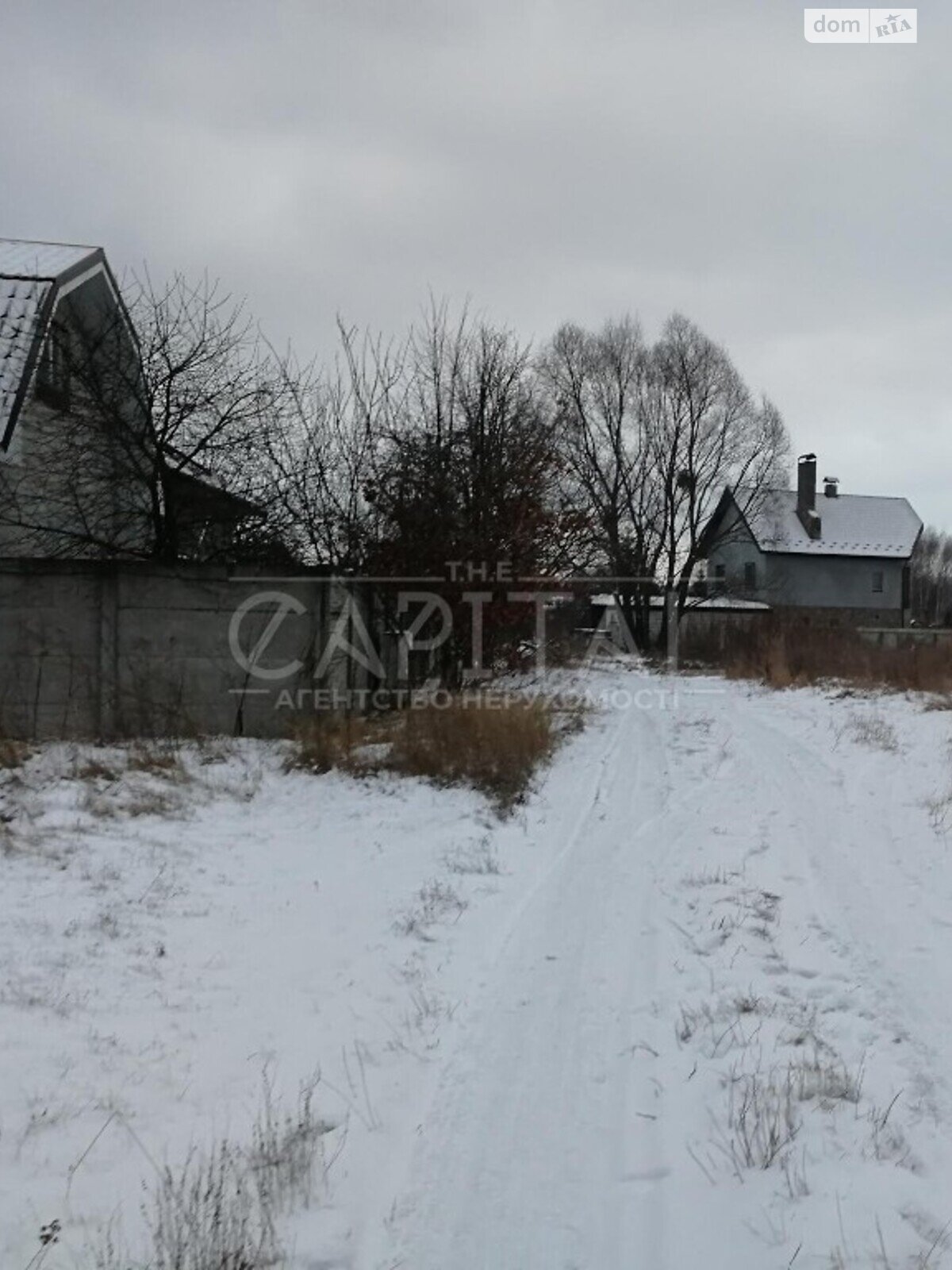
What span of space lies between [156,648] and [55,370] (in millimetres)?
5403

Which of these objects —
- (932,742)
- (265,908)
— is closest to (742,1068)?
(265,908)

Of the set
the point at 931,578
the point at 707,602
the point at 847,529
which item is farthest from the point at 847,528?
the point at 931,578

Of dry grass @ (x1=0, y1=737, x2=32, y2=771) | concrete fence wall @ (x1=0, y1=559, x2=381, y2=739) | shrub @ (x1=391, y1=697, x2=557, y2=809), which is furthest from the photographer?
concrete fence wall @ (x1=0, y1=559, x2=381, y2=739)

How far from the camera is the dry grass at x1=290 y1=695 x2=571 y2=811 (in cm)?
817

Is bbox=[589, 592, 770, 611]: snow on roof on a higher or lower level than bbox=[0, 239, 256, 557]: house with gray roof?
lower

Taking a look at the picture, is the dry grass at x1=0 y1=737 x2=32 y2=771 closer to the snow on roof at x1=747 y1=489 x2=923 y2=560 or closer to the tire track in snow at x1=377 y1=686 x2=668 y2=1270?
the tire track in snow at x1=377 y1=686 x2=668 y2=1270

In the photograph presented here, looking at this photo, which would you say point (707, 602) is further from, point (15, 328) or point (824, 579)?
point (15, 328)

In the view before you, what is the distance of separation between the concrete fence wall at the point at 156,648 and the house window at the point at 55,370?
3992 mm

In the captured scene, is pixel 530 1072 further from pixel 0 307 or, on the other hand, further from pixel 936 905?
pixel 0 307

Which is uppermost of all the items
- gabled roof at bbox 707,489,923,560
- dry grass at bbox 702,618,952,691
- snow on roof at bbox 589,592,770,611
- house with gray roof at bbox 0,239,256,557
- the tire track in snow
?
gabled roof at bbox 707,489,923,560

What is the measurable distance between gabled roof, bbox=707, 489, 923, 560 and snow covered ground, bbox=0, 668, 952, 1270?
38876 millimetres

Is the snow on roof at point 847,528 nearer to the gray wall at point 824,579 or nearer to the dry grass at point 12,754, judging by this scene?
the gray wall at point 824,579

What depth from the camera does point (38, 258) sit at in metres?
→ 14.2

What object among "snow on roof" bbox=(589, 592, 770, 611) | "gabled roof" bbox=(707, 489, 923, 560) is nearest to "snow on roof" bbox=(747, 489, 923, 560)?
"gabled roof" bbox=(707, 489, 923, 560)
